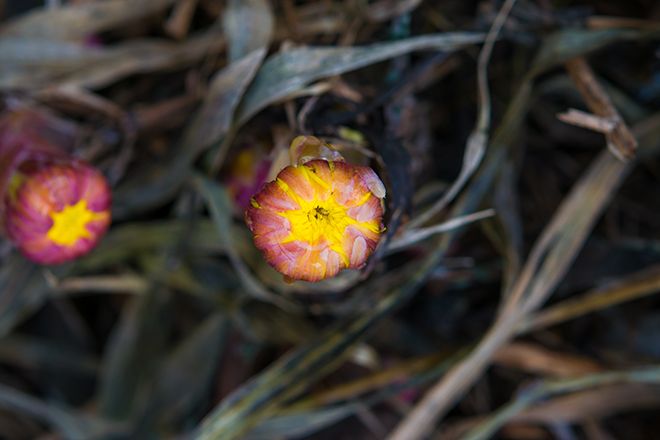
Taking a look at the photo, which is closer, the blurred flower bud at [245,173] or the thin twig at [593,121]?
the thin twig at [593,121]

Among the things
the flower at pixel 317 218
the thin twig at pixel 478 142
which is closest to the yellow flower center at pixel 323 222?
the flower at pixel 317 218

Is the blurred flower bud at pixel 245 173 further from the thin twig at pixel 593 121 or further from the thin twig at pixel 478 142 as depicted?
the thin twig at pixel 593 121

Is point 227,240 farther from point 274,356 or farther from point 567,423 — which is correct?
point 567,423

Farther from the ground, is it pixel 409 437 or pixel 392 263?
pixel 392 263

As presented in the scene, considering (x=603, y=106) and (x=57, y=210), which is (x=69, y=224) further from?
(x=603, y=106)

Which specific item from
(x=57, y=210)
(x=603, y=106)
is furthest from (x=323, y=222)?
(x=603, y=106)

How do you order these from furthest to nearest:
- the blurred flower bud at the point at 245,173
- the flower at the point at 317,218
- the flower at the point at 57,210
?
the blurred flower bud at the point at 245,173, the flower at the point at 57,210, the flower at the point at 317,218

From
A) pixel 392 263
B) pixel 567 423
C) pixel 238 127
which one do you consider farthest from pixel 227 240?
pixel 567 423

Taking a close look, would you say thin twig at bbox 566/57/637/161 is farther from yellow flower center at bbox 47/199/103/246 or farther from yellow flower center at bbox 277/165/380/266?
yellow flower center at bbox 47/199/103/246
